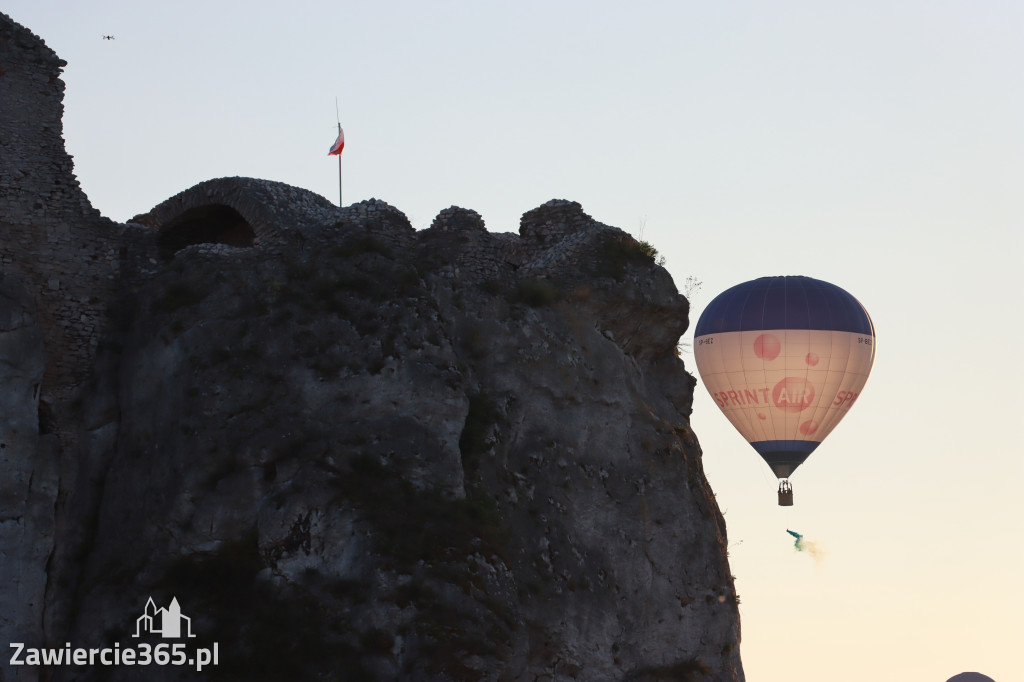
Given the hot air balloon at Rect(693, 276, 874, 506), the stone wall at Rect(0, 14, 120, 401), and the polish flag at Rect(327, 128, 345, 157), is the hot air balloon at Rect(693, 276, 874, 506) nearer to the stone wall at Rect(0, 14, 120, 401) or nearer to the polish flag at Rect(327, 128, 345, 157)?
the polish flag at Rect(327, 128, 345, 157)

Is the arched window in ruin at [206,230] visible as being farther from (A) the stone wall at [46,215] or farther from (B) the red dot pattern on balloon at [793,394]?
(B) the red dot pattern on balloon at [793,394]

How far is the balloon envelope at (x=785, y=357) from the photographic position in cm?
6150

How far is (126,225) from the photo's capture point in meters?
38.1

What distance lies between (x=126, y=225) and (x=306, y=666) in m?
10.8

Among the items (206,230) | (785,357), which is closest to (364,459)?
(206,230)

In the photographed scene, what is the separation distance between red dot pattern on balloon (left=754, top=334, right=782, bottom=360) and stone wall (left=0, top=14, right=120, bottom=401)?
97.1 ft

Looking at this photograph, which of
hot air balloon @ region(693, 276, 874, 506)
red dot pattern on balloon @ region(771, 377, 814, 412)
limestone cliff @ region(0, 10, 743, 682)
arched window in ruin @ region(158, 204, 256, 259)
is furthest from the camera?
red dot pattern on balloon @ region(771, 377, 814, 412)

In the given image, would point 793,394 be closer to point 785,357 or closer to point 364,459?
point 785,357

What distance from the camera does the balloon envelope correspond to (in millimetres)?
61500

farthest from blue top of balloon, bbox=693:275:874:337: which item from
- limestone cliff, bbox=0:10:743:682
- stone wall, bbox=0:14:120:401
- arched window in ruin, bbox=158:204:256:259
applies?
stone wall, bbox=0:14:120:401

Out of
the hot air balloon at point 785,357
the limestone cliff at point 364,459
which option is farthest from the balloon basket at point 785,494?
the limestone cliff at point 364,459

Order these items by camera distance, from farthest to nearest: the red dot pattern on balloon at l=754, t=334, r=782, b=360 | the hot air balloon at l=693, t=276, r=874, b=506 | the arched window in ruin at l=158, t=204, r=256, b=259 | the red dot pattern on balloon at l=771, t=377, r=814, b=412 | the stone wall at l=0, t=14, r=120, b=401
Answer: the red dot pattern on balloon at l=771, t=377, r=814, b=412 < the red dot pattern on balloon at l=754, t=334, r=782, b=360 < the hot air balloon at l=693, t=276, r=874, b=506 < the arched window in ruin at l=158, t=204, r=256, b=259 < the stone wall at l=0, t=14, r=120, b=401

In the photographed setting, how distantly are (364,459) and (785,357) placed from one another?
29454mm

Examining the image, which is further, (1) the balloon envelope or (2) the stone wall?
(1) the balloon envelope
